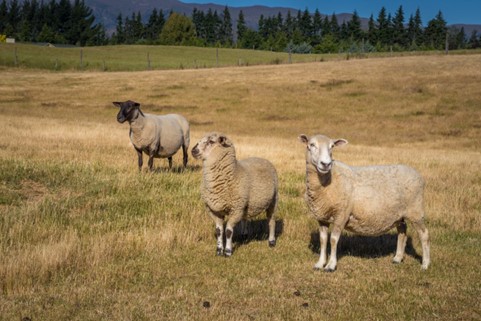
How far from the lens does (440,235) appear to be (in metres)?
9.59

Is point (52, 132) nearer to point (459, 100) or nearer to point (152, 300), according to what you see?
point (152, 300)

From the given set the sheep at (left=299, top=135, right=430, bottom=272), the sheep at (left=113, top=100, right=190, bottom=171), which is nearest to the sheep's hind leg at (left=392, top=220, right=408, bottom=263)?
the sheep at (left=299, top=135, right=430, bottom=272)

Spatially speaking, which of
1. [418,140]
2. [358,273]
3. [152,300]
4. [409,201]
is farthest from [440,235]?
[418,140]

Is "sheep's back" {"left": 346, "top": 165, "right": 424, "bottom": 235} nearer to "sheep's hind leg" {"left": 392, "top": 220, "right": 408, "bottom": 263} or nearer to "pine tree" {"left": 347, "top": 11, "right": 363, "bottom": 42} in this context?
"sheep's hind leg" {"left": 392, "top": 220, "right": 408, "bottom": 263}

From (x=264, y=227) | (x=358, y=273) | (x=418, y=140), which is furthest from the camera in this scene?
(x=418, y=140)

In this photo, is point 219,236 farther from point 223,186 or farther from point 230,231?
point 223,186

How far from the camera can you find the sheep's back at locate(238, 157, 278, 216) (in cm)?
868

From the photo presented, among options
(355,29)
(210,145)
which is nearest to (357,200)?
(210,145)

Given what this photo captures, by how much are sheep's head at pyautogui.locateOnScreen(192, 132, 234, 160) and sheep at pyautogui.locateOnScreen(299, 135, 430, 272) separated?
140cm

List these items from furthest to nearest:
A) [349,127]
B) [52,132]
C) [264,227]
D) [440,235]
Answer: [349,127]
[52,132]
[264,227]
[440,235]

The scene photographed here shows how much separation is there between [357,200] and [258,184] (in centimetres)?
182

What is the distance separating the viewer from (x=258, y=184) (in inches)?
347

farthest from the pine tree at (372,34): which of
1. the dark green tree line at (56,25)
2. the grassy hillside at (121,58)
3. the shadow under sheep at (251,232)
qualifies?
the shadow under sheep at (251,232)

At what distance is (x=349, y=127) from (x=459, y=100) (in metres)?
10.6
